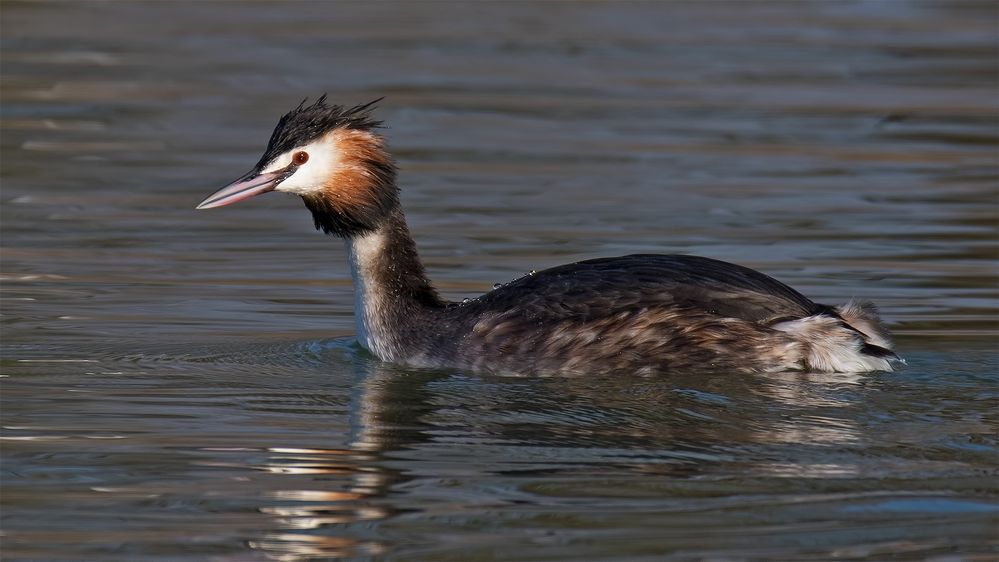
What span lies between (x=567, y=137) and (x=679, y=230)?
12.6 ft

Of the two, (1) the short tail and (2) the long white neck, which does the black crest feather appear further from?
(1) the short tail

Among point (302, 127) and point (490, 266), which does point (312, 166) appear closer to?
point (302, 127)

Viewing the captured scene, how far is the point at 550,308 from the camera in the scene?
27.9 feet

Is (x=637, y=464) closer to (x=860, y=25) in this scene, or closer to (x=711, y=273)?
(x=711, y=273)

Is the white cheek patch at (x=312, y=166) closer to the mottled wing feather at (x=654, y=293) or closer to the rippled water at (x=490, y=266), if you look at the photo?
the rippled water at (x=490, y=266)

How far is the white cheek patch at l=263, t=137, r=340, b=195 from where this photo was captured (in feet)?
29.0

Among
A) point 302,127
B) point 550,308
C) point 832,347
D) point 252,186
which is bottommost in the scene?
point 832,347

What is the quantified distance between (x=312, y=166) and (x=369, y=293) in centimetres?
67

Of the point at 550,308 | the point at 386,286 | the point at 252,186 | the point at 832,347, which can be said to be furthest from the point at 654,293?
the point at 252,186

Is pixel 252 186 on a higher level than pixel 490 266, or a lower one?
higher

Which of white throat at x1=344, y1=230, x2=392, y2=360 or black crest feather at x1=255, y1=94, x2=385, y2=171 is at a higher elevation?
black crest feather at x1=255, y1=94, x2=385, y2=171

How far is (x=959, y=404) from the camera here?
7.63 meters

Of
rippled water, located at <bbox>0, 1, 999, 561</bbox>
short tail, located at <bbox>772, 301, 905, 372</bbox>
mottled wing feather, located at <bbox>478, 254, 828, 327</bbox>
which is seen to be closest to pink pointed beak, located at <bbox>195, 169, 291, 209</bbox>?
rippled water, located at <bbox>0, 1, 999, 561</bbox>

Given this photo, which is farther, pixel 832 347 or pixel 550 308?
pixel 550 308
